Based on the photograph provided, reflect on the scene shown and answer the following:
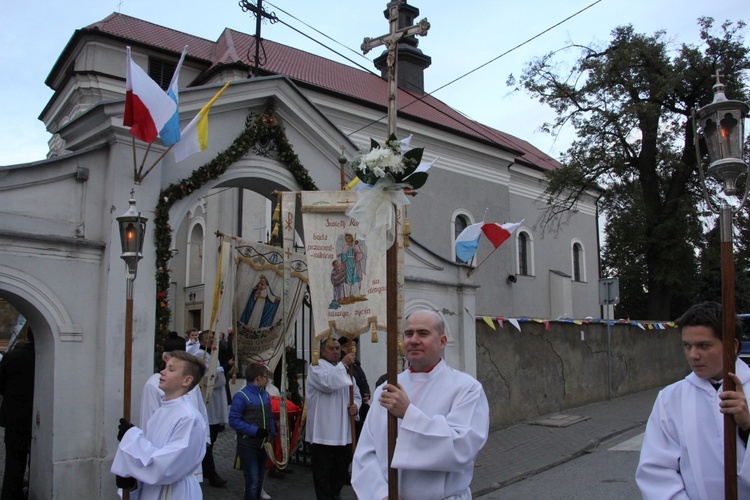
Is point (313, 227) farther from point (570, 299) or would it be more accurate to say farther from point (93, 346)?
point (570, 299)

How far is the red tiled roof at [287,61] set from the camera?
23.7 m

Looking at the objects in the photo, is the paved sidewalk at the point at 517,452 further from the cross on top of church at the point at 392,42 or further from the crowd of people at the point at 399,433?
the cross on top of church at the point at 392,42

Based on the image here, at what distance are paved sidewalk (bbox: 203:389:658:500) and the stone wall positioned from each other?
0.41 meters

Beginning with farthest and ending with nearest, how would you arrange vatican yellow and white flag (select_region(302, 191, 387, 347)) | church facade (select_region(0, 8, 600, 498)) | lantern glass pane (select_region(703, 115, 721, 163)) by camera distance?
vatican yellow and white flag (select_region(302, 191, 387, 347)) < church facade (select_region(0, 8, 600, 498)) < lantern glass pane (select_region(703, 115, 721, 163))

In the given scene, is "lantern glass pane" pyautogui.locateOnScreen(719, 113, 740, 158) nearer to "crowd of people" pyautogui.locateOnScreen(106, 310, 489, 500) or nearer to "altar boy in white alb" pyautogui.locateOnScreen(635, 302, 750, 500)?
"altar boy in white alb" pyautogui.locateOnScreen(635, 302, 750, 500)

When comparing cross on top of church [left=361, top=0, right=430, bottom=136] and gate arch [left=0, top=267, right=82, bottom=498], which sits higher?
cross on top of church [left=361, top=0, right=430, bottom=136]

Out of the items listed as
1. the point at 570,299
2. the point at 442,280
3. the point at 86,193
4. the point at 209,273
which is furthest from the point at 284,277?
the point at 570,299

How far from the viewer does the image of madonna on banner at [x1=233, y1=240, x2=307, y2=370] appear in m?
9.35

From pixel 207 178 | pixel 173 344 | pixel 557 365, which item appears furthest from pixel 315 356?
pixel 557 365

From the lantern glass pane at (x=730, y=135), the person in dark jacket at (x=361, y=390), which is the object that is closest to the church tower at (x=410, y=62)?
the person in dark jacket at (x=361, y=390)

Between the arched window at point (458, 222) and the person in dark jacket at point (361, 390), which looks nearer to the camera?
the person in dark jacket at point (361, 390)

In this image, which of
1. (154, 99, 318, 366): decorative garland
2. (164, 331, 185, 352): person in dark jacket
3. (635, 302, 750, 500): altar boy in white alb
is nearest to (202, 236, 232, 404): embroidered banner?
(164, 331, 185, 352): person in dark jacket

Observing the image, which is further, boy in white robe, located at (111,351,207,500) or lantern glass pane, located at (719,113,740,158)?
boy in white robe, located at (111,351,207,500)

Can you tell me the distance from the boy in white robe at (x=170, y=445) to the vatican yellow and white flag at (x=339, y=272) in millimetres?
3970
